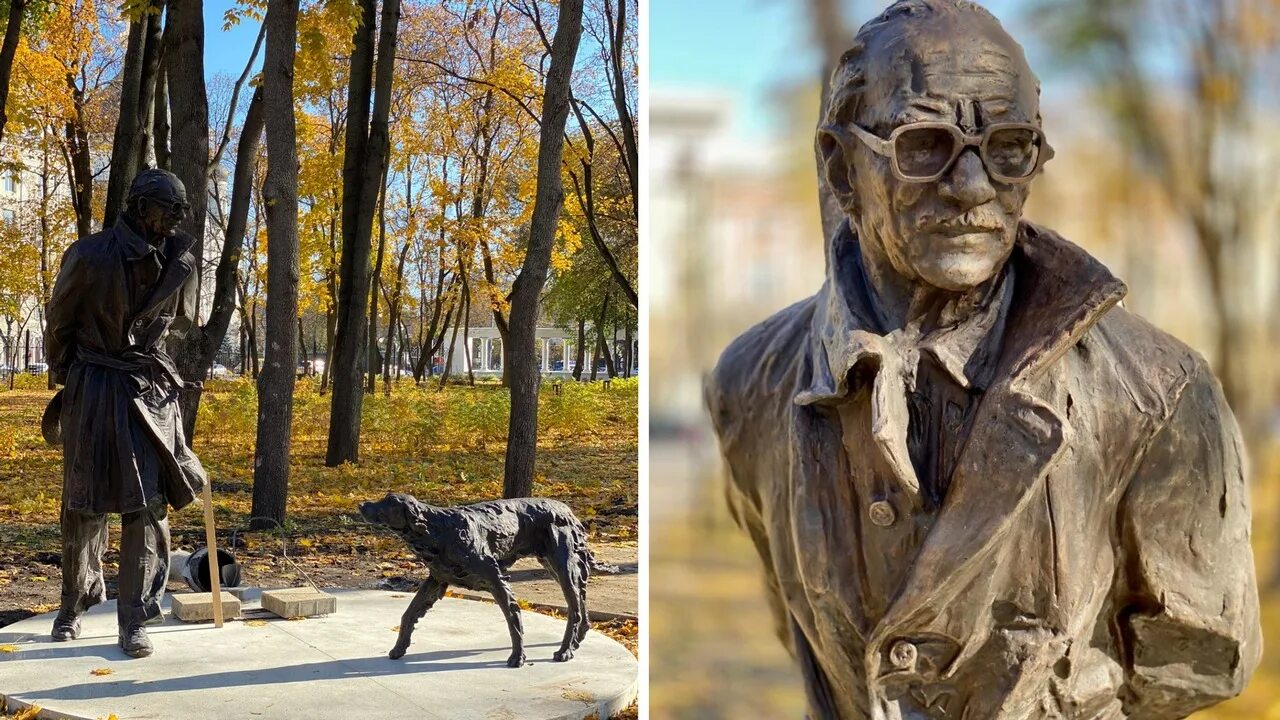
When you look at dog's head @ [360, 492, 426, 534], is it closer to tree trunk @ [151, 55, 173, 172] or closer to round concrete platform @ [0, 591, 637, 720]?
round concrete platform @ [0, 591, 637, 720]

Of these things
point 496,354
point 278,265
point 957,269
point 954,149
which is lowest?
point 957,269

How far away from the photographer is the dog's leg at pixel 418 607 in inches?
219

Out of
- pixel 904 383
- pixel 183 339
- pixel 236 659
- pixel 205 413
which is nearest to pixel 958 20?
pixel 904 383

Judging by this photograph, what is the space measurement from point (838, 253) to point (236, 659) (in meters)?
4.85

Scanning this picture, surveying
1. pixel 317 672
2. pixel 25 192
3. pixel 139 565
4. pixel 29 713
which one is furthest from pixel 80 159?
pixel 29 713

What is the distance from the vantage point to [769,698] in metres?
5.16

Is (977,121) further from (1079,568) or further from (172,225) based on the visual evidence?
(172,225)

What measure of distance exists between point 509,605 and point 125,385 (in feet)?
7.24

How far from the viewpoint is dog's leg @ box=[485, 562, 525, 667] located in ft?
17.7

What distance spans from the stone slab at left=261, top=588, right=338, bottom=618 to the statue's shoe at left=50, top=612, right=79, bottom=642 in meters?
0.98

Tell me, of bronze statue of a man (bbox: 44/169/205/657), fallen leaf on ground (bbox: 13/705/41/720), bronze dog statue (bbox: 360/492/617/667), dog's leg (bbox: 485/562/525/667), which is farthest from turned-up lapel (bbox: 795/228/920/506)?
bronze statue of a man (bbox: 44/169/205/657)

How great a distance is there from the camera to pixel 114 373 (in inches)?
236

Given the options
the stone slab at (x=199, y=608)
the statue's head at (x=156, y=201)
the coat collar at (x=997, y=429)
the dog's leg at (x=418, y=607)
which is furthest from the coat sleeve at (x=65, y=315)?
the coat collar at (x=997, y=429)

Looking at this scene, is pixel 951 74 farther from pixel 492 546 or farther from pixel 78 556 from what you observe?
pixel 78 556
